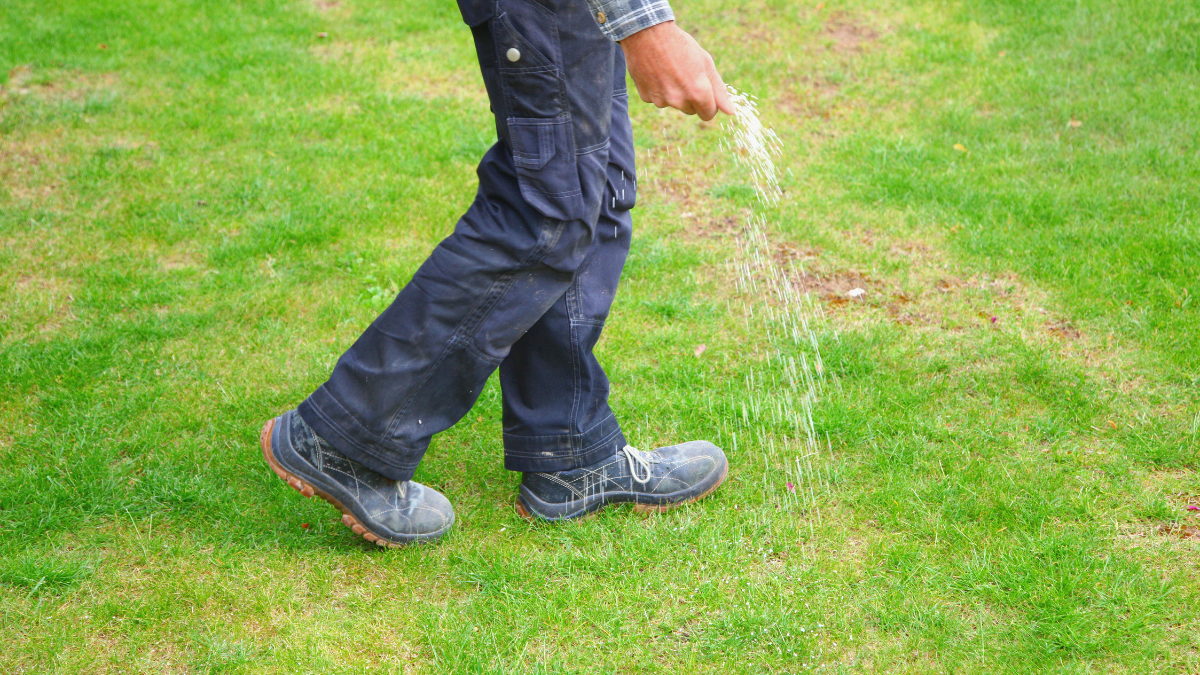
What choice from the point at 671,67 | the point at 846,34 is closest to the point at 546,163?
the point at 671,67

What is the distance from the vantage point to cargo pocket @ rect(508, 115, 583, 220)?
2.10 meters

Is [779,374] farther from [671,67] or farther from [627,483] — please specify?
[671,67]

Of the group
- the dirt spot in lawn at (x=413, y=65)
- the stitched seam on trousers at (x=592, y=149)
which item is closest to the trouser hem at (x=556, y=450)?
the stitched seam on trousers at (x=592, y=149)

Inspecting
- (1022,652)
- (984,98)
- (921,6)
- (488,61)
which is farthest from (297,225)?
(921,6)

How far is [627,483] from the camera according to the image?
2.67 metres

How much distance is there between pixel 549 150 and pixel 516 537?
3.62ft

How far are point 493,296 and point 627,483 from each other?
2.49 ft

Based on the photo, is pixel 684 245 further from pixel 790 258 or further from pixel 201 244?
pixel 201 244

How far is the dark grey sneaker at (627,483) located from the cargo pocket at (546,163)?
815 mm

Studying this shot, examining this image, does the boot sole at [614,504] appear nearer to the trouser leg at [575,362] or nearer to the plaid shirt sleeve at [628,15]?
the trouser leg at [575,362]

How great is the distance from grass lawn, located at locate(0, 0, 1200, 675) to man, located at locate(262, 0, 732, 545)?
0.19 m

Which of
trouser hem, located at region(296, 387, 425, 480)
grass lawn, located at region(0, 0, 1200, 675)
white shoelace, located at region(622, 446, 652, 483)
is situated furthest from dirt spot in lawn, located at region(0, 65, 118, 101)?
white shoelace, located at region(622, 446, 652, 483)

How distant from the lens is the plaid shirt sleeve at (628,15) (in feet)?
6.38

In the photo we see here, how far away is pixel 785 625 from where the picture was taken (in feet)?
7.38
